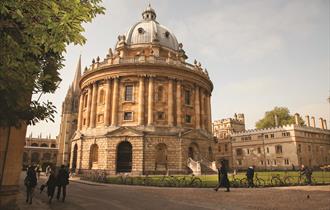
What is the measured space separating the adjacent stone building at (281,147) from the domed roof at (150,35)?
31.3 metres

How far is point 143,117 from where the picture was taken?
118ft

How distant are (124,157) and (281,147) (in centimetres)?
3975

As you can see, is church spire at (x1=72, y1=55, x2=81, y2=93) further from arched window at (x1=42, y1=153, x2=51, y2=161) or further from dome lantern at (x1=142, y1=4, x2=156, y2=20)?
dome lantern at (x1=142, y1=4, x2=156, y2=20)

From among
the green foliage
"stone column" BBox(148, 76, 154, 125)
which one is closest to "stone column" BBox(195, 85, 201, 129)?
"stone column" BBox(148, 76, 154, 125)

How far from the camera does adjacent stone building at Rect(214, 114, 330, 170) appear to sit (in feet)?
187

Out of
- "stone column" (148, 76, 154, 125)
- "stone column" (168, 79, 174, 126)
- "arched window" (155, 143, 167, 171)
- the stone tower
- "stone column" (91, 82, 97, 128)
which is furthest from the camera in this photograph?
the stone tower

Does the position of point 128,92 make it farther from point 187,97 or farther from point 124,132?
point 187,97

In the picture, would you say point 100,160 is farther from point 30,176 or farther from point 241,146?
point 241,146

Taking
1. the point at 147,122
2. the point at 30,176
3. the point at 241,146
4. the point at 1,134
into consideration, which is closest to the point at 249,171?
the point at 30,176

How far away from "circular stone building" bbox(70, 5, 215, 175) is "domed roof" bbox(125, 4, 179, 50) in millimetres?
2867

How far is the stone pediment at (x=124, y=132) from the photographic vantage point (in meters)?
34.4

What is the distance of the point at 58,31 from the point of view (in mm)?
6402

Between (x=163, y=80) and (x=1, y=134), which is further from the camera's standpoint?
(x=163, y=80)

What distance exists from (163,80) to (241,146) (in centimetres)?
3694
